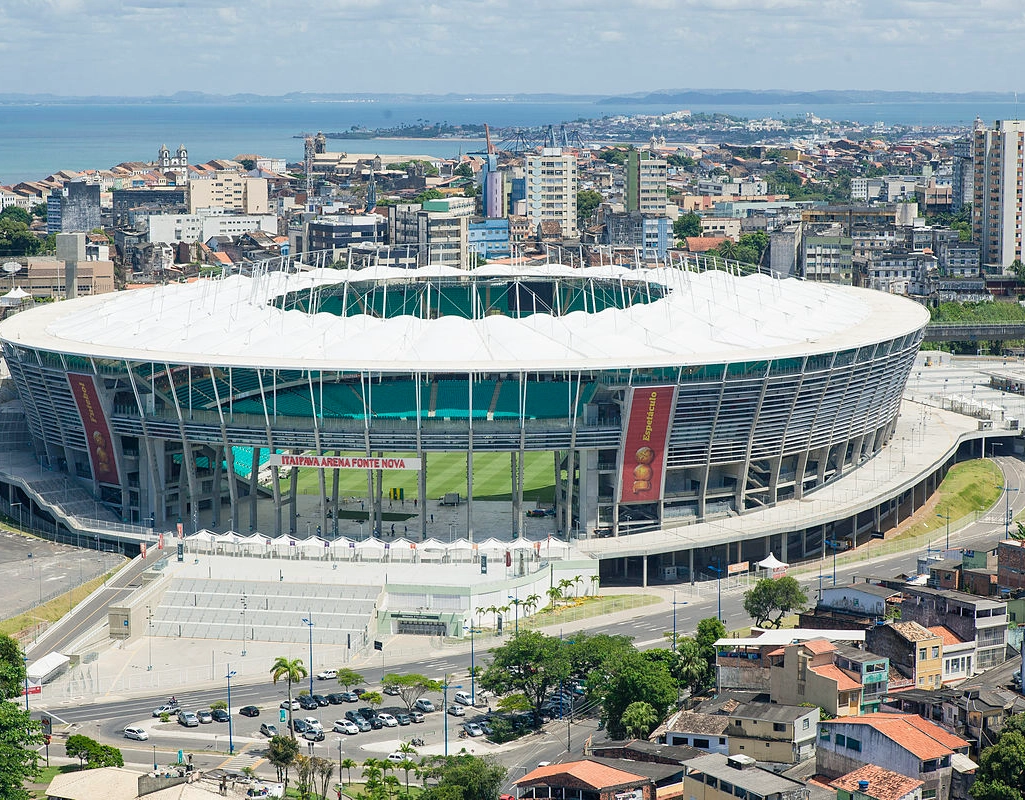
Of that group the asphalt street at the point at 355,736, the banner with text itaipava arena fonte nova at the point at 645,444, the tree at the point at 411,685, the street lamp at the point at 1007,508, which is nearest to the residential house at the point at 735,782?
the asphalt street at the point at 355,736

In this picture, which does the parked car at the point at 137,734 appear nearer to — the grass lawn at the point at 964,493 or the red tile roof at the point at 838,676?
the red tile roof at the point at 838,676

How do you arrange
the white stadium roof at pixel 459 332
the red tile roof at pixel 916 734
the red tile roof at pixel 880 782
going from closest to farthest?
the red tile roof at pixel 880 782 → the red tile roof at pixel 916 734 → the white stadium roof at pixel 459 332

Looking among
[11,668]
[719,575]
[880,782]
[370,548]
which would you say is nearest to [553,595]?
[370,548]

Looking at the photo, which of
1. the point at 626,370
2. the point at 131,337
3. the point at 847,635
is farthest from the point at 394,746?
the point at 131,337

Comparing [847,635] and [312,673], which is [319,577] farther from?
[847,635]

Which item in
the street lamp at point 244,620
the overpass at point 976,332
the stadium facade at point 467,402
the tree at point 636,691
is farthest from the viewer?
the overpass at point 976,332

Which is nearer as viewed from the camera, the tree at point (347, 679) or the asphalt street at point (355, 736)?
the asphalt street at point (355, 736)

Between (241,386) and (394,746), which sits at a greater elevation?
(241,386)
